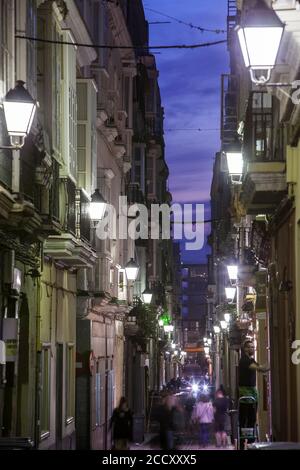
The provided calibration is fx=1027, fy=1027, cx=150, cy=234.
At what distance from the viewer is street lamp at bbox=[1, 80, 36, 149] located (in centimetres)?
1195

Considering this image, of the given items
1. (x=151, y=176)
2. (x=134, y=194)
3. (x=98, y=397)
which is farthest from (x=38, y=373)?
(x=151, y=176)

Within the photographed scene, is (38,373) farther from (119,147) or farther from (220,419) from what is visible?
(119,147)

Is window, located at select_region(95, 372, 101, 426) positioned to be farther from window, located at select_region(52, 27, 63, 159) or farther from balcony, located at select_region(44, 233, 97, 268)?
window, located at select_region(52, 27, 63, 159)

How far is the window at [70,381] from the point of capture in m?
22.1

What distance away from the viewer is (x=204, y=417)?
27.8m

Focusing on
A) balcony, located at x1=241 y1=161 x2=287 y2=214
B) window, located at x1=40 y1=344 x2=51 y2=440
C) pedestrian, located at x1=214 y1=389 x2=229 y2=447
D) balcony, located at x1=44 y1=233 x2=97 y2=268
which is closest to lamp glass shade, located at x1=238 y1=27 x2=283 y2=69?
balcony, located at x1=241 y1=161 x2=287 y2=214

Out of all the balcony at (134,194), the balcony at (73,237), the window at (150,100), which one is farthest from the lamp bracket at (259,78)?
the window at (150,100)

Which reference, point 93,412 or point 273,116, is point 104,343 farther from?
point 273,116

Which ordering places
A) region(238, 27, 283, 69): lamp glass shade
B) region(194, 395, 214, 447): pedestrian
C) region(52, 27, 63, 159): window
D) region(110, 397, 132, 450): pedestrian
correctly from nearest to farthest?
region(238, 27, 283, 69): lamp glass shade, region(52, 27, 63, 159): window, region(110, 397, 132, 450): pedestrian, region(194, 395, 214, 447): pedestrian

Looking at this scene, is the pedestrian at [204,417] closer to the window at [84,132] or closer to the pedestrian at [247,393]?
the window at [84,132]

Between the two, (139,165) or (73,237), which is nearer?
(73,237)

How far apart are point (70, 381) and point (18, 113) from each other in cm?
1162

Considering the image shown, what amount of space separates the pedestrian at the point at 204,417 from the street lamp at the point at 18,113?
1626 centimetres

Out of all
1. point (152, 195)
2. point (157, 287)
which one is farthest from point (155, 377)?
point (152, 195)
